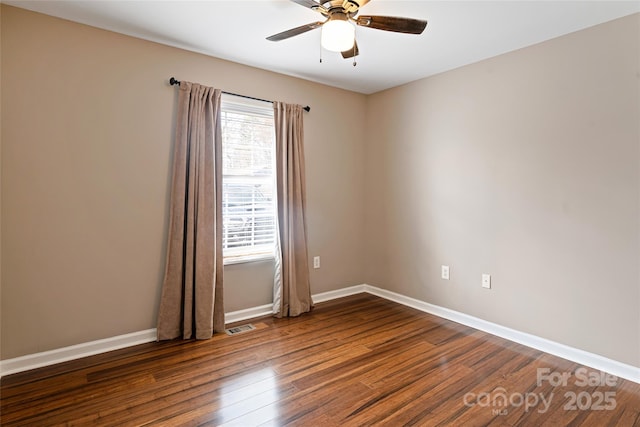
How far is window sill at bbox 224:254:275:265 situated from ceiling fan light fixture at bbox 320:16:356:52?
2.08 metres

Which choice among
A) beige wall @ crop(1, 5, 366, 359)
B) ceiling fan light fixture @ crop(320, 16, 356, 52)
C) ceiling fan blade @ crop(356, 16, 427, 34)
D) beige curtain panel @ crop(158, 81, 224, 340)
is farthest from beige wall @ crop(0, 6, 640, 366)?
ceiling fan light fixture @ crop(320, 16, 356, 52)

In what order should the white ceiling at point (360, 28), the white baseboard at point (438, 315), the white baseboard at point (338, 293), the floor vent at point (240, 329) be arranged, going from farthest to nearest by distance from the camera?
the white baseboard at point (338, 293) → the floor vent at point (240, 329) → the white baseboard at point (438, 315) → the white ceiling at point (360, 28)

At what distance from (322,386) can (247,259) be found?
1484 mm

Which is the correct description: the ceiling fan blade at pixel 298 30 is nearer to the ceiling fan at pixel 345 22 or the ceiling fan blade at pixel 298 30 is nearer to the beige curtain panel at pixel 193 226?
the ceiling fan at pixel 345 22

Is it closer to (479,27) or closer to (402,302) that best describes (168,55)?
(479,27)

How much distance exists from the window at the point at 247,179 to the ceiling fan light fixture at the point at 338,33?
150 centimetres

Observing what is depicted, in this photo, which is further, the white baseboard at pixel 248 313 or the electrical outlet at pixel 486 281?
the white baseboard at pixel 248 313

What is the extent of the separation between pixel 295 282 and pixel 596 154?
107 inches

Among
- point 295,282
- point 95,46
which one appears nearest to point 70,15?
point 95,46

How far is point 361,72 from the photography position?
347cm

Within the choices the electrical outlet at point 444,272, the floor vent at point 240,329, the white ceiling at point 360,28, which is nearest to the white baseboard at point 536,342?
the electrical outlet at point 444,272

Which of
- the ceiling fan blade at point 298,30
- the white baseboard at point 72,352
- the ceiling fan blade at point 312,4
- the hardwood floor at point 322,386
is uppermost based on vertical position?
the ceiling fan blade at point 312,4

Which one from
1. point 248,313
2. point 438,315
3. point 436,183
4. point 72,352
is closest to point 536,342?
point 438,315

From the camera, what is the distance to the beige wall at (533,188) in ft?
7.75
